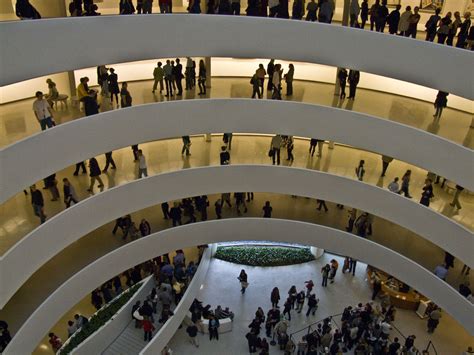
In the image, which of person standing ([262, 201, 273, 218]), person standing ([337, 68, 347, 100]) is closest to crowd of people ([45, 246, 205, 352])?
person standing ([262, 201, 273, 218])

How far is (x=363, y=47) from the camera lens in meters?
15.6

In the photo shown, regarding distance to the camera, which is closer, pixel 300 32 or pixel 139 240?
pixel 300 32

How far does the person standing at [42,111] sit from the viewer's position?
46.7ft

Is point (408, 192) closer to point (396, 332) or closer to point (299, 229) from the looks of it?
point (299, 229)

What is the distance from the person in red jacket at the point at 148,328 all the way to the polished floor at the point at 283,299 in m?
1.67

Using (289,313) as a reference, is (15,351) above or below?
above

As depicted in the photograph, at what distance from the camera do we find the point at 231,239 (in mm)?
20578

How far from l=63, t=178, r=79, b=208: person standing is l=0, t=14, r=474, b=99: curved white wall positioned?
12.5 ft

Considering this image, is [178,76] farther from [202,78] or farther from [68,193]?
[68,193]

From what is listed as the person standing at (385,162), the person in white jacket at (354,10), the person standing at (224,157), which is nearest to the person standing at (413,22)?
the person in white jacket at (354,10)

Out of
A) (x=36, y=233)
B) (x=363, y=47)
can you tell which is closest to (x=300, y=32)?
(x=363, y=47)

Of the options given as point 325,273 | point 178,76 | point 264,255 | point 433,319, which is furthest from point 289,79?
point 433,319

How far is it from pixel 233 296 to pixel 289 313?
9.16ft

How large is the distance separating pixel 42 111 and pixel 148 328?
28.6 ft
